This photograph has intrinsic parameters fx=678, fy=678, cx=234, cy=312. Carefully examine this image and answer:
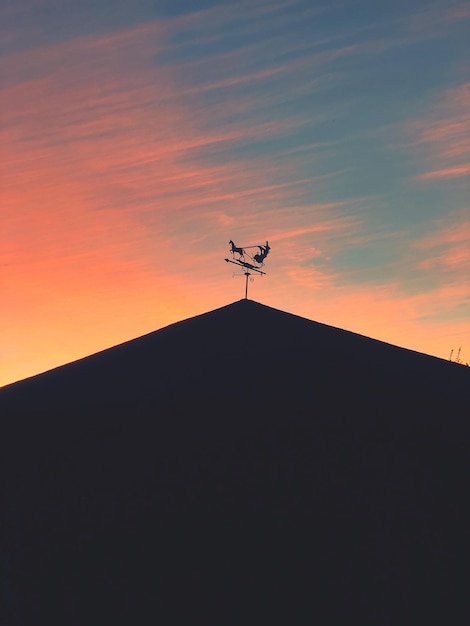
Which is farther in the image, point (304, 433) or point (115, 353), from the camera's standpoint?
point (115, 353)

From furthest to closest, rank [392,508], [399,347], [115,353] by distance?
1. [399,347]
2. [115,353]
3. [392,508]

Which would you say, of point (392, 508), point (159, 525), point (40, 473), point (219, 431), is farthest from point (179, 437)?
point (392, 508)

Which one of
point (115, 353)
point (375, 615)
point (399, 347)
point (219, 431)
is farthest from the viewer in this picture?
point (399, 347)

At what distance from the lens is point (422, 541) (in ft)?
29.5

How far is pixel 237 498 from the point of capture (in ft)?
30.0

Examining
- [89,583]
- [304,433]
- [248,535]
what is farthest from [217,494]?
[89,583]

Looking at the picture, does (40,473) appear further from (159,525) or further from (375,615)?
(375,615)

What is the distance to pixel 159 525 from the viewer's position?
9188 mm

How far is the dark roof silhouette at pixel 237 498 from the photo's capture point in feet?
28.7

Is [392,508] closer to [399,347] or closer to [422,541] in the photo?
[422,541]

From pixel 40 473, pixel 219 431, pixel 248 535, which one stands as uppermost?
pixel 219 431

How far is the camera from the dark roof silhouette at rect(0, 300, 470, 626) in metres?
8.73

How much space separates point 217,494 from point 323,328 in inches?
193

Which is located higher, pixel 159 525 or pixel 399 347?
pixel 399 347
